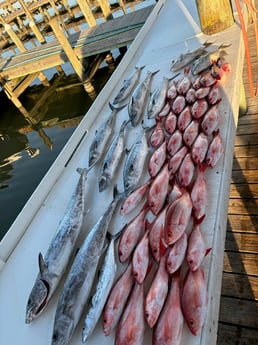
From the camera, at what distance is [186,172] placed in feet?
7.38

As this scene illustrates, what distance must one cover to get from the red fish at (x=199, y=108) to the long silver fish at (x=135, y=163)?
0.53m

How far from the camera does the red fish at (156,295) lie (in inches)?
61.0

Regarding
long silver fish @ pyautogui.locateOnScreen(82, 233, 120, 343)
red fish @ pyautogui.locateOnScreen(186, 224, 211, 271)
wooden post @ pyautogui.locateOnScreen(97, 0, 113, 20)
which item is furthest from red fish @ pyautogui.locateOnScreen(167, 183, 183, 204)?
wooden post @ pyautogui.locateOnScreen(97, 0, 113, 20)

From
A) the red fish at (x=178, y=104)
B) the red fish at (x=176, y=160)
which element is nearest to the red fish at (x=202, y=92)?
the red fish at (x=178, y=104)

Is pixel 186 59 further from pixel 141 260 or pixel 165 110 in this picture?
pixel 141 260

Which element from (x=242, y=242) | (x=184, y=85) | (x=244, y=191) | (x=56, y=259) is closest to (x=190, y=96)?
(x=184, y=85)

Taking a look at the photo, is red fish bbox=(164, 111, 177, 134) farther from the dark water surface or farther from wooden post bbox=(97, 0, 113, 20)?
wooden post bbox=(97, 0, 113, 20)

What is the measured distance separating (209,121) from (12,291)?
2.15 m

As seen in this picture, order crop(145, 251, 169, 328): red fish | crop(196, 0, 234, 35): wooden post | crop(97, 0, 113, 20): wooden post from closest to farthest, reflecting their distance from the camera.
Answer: crop(145, 251, 169, 328): red fish
crop(196, 0, 234, 35): wooden post
crop(97, 0, 113, 20): wooden post

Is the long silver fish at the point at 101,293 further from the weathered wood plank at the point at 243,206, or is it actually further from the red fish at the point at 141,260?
the weathered wood plank at the point at 243,206

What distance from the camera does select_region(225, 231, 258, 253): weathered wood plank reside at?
281 cm

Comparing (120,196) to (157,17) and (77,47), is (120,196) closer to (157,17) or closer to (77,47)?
(157,17)

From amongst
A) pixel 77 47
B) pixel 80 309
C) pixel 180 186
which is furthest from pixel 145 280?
pixel 77 47

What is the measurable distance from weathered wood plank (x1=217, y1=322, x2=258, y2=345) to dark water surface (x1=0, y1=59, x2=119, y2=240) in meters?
5.69
